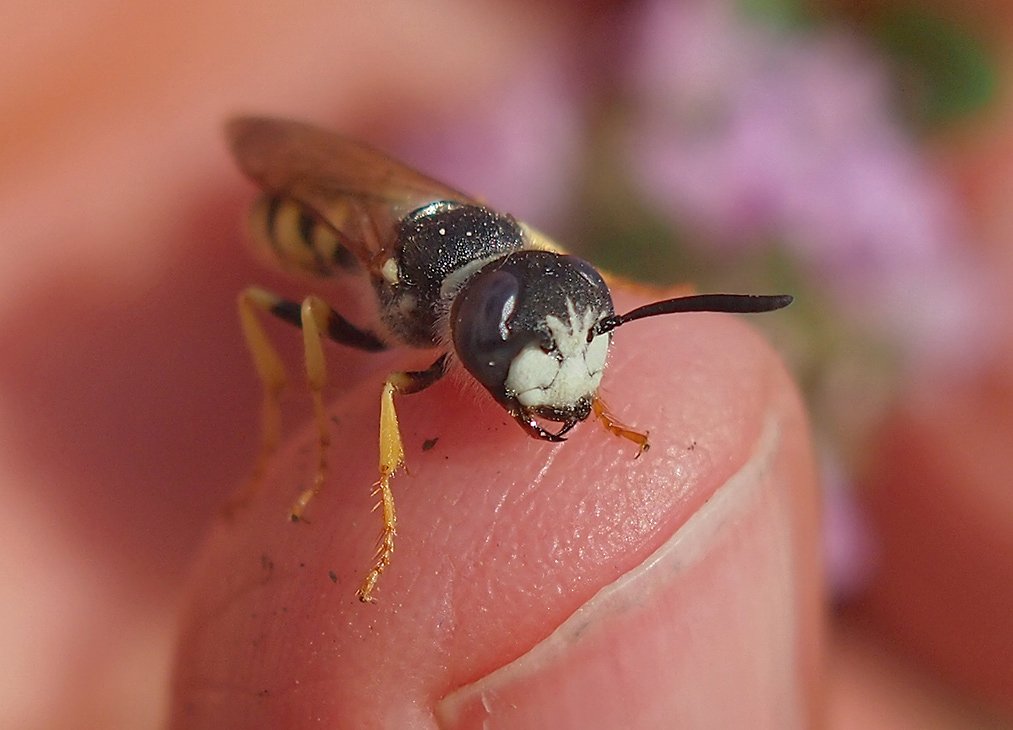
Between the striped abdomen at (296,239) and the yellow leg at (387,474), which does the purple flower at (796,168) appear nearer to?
the striped abdomen at (296,239)

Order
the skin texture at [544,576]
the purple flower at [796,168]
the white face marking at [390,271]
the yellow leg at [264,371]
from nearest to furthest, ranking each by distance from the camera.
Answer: the skin texture at [544,576] → the white face marking at [390,271] → the yellow leg at [264,371] → the purple flower at [796,168]

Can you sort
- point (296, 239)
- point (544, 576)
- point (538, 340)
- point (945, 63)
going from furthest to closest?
point (945, 63) < point (296, 239) < point (544, 576) < point (538, 340)

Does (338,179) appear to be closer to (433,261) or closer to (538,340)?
(433,261)

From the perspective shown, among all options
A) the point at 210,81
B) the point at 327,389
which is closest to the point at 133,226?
the point at 210,81

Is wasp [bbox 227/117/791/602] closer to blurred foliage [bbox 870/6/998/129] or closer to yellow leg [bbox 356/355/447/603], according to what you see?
yellow leg [bbox 356/355/447/603]

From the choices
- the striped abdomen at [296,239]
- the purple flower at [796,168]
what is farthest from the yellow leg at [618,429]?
the purple flower at [796,168]

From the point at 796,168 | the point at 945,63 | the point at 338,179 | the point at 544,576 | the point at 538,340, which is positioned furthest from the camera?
the point at 945,63

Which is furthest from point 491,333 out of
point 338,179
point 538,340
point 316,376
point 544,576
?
point 338,179
